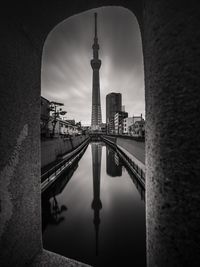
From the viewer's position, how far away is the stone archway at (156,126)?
0.70 metres

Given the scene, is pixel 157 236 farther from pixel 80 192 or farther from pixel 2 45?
pixel 80 192

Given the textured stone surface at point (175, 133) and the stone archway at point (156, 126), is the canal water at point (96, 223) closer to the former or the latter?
the stone archway at point (156, 126)

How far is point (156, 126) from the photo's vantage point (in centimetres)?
89

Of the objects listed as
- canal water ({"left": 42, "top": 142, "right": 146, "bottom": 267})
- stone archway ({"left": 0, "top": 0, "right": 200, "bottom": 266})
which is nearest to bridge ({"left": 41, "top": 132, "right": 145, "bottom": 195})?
canal water ({"left": 42, "top": 142, "right": 146, "bottom": 267})

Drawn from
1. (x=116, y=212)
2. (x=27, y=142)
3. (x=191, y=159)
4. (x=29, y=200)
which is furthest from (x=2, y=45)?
(x=116, y=212)

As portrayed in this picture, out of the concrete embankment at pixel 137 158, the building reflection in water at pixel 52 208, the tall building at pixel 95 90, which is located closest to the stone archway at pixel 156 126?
the building reflection in water at pixel 52 208

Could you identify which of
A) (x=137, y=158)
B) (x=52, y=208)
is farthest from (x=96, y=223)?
(x=137, y=158)

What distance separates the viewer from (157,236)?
88cm

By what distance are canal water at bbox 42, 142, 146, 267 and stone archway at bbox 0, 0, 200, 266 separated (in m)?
5.16

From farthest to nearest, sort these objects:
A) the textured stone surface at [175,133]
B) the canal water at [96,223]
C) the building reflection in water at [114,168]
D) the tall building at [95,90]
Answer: the tall building at [95,90] < the building reflection in water at [114,168] < the canal water at [96,223] < the textured stone surface at [175,133]

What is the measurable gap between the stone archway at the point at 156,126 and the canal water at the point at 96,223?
16.9 feet

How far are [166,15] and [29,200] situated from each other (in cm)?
244

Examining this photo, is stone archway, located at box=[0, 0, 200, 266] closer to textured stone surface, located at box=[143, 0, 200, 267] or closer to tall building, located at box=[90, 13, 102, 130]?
textured stone surface, located at box=[143, 0, 200, 267]

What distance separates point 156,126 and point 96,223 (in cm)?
853
